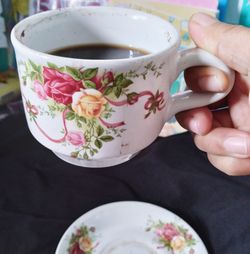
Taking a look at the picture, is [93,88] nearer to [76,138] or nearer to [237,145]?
[76,138]

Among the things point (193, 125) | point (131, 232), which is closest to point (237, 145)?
point (193, 125)

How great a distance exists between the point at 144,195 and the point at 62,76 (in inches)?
10.9

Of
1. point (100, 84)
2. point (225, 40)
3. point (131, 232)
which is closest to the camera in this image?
point (100, 84)

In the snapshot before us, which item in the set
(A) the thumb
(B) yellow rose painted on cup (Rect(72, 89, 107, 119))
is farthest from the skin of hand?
(B) yellow rose painted on cup (Rect(72, 89, 107, 119))

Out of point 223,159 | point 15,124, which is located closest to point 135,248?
point 223,159

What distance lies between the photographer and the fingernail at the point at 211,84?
328mm

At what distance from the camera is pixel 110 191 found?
0.49 m

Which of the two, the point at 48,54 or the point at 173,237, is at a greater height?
the point at 48,54

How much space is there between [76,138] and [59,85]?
44mm

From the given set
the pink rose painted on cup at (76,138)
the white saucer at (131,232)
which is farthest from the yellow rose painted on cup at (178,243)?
the pink rose painted on cup at (76,138)

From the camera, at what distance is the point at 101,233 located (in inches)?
18.2

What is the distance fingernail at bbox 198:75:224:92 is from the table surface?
7.3 inches

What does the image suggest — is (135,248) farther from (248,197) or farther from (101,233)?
(248,197)

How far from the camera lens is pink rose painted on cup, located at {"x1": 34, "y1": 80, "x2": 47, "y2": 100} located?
27 cm
